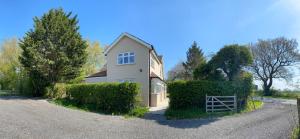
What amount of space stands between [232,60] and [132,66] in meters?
9.83

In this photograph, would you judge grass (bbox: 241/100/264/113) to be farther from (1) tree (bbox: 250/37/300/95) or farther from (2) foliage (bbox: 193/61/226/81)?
(1) tree (bbox: 250/37/300/95)

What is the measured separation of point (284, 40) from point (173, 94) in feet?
117

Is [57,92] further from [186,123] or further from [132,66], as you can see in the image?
[186,123]

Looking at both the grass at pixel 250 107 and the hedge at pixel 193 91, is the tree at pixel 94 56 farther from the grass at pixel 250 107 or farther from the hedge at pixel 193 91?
the grass at pixel 250 107

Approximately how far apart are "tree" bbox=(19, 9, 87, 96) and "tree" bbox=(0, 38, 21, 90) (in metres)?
17.6

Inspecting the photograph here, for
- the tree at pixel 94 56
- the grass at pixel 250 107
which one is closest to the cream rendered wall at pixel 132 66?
the grass at pixel 250 107

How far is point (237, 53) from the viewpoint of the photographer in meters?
17.9

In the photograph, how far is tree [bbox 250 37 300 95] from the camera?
40.3 m

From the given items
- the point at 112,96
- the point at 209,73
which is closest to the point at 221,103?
the point at 209,73

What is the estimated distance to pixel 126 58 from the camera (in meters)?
22.8

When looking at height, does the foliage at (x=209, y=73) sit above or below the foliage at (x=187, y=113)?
above

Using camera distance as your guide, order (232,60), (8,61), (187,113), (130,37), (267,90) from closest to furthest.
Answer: (187,113) < (232,60) < (130,37) < (8,61) < (267,90)

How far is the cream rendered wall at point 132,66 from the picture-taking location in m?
21.4

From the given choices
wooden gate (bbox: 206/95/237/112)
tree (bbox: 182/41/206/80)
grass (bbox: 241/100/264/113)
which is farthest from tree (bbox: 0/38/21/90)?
grass (bbox: 241/100/264/113)
